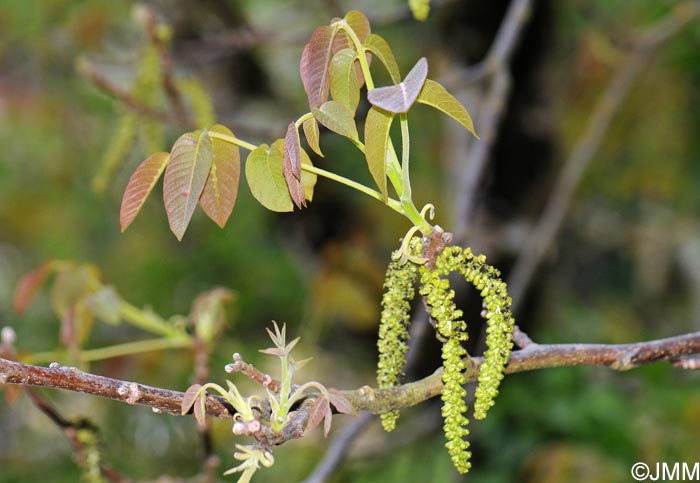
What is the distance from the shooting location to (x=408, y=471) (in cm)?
245

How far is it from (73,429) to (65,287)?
0.39 m

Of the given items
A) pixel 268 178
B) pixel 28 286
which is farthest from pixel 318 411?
pixel 28 286

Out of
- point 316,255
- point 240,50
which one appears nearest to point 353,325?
point 316,255

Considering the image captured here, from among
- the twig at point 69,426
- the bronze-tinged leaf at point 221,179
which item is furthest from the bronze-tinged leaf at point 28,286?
the bronze-tinged leaf at point 221,179

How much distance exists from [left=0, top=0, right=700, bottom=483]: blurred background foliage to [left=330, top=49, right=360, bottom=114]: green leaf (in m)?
0.89

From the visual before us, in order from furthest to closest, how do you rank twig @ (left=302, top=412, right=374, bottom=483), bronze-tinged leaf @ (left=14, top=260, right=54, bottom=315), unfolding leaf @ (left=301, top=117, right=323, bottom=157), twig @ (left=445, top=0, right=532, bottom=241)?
twig @ (left=445, top=0, right=532, bottom=241) < bronze-tinged leaf @ (left=14, top=260, right=54, bottom=315) < twig @ (left=302, top=412, right=374, bottom=483) < unfolding leaf @ (left=301, top=117, right=323, bottom=157)

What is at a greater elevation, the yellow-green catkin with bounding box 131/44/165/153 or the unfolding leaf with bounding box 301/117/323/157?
the yellow-green catkin with bounding box 131/44/165/153

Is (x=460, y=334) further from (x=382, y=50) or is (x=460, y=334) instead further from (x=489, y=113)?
(x=489, y=113)

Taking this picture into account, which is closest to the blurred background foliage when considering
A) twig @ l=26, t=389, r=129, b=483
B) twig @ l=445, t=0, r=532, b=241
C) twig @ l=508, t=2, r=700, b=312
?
twig @ l=508, t=2, r=700, b=312

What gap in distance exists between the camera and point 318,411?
0.67 metres

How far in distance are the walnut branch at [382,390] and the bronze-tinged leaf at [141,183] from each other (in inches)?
7.2

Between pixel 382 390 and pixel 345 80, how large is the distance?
11.8 inches

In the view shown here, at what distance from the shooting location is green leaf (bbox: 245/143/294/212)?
73 cm

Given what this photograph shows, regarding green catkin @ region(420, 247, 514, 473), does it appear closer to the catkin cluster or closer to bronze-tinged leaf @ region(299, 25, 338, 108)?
the catkin cluster
